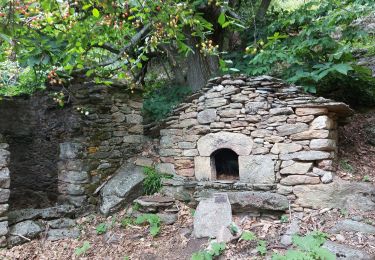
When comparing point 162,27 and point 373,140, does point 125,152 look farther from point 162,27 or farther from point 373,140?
point 373,140

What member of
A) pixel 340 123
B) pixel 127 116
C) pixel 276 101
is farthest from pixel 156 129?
pixel 340 123

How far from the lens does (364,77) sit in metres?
5.89

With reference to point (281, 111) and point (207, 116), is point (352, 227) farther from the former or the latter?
point (207, 116)

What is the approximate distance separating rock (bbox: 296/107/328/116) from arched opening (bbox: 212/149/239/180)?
1424 mm

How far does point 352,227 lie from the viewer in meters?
3.96

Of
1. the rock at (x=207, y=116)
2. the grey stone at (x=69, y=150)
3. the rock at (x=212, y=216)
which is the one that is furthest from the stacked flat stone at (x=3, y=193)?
the rock at (x=207, y=116)

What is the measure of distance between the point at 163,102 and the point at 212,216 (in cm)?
337

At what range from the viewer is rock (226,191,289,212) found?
4648 millimetres

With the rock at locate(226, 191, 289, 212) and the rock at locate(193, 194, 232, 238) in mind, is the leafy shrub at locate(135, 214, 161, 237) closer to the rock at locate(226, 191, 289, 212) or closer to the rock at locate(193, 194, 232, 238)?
the rock at locate(193, 194, 232, 238)

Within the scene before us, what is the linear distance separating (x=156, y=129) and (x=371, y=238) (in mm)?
4027

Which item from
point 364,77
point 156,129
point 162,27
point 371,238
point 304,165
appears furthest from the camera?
point 156,129

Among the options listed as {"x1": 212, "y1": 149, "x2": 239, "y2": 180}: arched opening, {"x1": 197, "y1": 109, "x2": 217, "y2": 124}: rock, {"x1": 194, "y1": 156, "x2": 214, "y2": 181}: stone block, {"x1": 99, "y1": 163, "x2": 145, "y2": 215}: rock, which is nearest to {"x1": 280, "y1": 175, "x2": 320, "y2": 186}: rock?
{"x1": 212, "y1": 149, "x2": 239, "y2": 180}: arched opening

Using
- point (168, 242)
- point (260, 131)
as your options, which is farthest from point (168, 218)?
point (260, 131)

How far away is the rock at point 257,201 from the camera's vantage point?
4648mm
